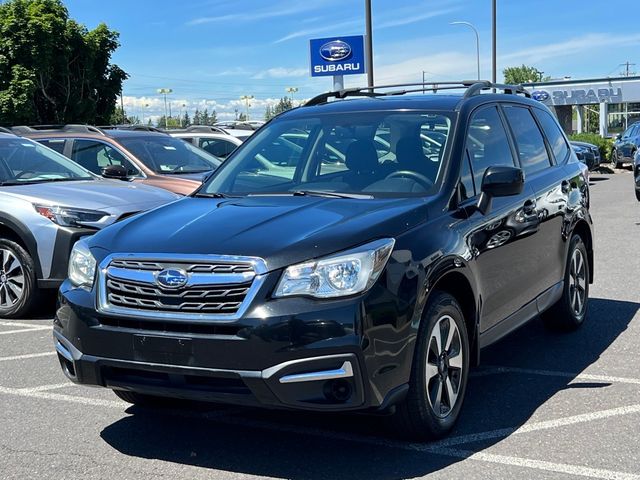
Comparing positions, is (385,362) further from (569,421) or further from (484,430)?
(569,421)

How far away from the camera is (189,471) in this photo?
4.04 m

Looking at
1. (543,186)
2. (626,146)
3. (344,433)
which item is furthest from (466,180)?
(626,146)

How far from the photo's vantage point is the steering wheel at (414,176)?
4.73 m

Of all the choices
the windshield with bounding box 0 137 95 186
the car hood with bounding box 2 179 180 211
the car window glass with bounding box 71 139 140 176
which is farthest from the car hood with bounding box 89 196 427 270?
the car window glass with bounding box 71 139 140 176

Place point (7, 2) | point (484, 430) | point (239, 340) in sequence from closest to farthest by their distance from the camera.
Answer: point (239, 340) → point (484, 430) → point (7, 2)

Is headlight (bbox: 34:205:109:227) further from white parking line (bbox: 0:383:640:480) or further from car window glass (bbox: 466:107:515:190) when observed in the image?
car window glass (bbox: 466:107:515:190)

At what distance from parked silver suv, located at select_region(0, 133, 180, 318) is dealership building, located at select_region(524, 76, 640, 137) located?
50798 mm

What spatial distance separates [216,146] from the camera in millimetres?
14438

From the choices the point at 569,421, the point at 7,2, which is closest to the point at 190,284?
the point at 569,421

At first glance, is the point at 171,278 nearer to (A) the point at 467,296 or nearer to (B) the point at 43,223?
(A) the point at 467,296

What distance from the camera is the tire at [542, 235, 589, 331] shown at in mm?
6477

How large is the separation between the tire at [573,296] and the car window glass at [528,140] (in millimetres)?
745

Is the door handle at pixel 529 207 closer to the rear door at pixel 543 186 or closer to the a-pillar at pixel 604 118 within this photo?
the rear door at pixel 543 186

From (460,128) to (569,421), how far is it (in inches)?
70.7
